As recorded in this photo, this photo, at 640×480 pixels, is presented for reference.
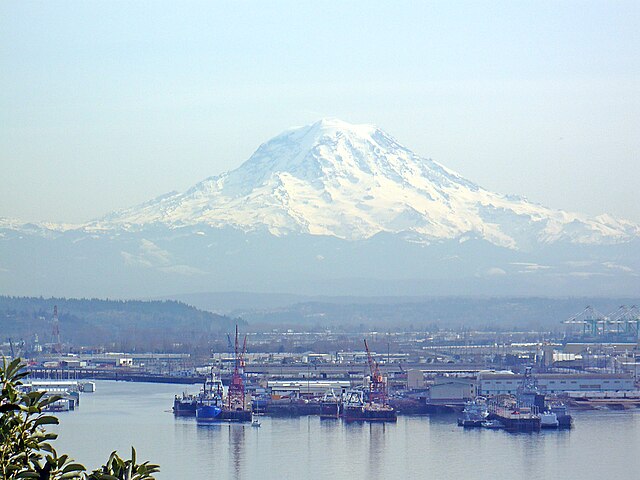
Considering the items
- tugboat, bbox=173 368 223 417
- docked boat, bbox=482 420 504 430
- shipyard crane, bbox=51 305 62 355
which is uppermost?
shipyard crane, bbox=51 305 62 355

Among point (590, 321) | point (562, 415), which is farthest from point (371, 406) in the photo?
point (590, 321)

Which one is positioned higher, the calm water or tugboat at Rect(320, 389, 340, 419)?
tugboat at Rect(320, 389, 340, 419)

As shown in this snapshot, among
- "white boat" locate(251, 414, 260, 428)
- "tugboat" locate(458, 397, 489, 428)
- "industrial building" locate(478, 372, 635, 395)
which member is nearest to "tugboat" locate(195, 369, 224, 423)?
"white boat" locate(251, 414, 260, 428)

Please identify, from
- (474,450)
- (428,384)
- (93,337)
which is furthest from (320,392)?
(93,337)

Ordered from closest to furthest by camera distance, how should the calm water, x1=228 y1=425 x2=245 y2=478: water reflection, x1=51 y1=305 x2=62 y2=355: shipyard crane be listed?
the calm water, x1=228 y1=425 x2=245 y2=478: water reflection, x1=51 y1=305 x2=62 y2=355: shipyard crane

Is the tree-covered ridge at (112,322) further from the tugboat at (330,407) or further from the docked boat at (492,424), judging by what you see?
the docked boat at (492,424)

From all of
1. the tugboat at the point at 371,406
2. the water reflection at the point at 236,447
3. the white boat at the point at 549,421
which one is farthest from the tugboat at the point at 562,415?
the water reflection at the point at 236,447

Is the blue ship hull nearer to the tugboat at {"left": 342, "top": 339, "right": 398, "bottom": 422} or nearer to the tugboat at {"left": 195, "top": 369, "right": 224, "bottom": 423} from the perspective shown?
the tugboat at {"left": 195, "top": 369, "right": 224, "bottom": 423}
